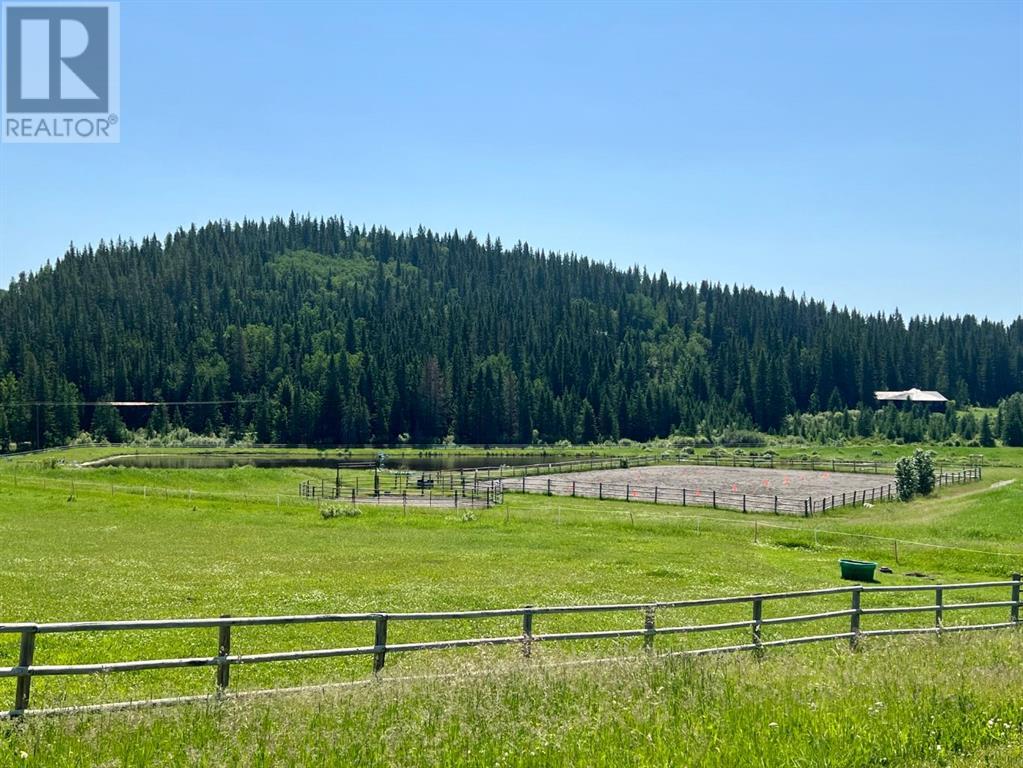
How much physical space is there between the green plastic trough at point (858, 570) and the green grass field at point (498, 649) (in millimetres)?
607

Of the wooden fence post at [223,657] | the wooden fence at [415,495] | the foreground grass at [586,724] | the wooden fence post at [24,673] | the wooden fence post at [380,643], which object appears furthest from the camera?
the wooden fence at [415,495]

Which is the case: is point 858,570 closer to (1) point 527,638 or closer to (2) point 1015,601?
(2) point 1015,601

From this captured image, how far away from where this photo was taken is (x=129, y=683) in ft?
50.4

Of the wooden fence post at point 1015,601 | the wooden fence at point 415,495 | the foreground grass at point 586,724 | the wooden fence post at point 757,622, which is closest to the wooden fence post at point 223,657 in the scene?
the foreground grass at point 586,724

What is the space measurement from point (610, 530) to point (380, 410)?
447 feet

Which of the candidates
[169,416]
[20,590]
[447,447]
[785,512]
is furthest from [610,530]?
[169,416]

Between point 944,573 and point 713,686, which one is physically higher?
point 713,686

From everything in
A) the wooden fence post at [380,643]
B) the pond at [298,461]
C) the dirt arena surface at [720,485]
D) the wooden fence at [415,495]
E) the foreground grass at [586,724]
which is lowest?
the pond at [298,461]

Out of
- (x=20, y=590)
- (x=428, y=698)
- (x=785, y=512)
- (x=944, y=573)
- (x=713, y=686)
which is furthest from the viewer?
(x=785, y=512)

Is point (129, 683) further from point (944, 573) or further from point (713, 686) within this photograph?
point (944, 573)

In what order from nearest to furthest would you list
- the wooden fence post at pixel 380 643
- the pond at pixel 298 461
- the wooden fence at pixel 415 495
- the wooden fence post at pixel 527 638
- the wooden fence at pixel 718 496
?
the wooden fence post at pixel 380 643 < the wooden fence post at pixel 527 638 < the wooden fence at pixel 718 496 < the wooden fence at pixel 415 495 < the pond at pixel 298 461

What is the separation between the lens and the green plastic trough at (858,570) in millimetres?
32781

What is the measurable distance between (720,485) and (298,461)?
7019 cm

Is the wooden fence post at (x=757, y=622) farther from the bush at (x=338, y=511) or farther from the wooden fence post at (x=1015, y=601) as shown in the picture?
the bush at (x=338, y=511)
